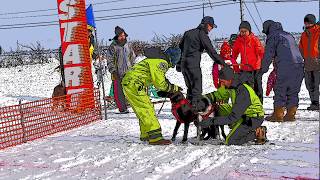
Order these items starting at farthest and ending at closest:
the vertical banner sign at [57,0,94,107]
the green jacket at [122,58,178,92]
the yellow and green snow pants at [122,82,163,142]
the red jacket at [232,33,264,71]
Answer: the vertical banner sign at [57,0,94,107], the red jacket at [232,33,264,71], the yellow and green snow pants at [122,82,163,142], the green jacket at [122,58,178,92]

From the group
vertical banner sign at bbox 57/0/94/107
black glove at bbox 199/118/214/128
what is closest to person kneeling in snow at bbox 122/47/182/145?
black glove at bbox 199/118/214/128

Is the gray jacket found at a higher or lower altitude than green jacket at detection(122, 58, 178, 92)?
higher

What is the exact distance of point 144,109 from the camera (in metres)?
6.73

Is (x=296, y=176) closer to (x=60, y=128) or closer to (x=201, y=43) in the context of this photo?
(x=201, y=43)

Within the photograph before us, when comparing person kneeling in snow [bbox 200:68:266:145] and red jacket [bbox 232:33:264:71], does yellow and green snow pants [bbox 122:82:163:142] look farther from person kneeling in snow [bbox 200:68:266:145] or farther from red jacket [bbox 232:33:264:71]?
red jacket [bbox 232:33:264:71]

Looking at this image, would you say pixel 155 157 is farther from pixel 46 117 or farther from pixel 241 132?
pixel 46 117

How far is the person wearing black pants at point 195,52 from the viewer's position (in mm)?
7453

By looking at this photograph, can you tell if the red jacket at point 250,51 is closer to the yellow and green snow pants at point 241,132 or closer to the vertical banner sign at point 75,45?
the yellow and green snow pants at point 241,132

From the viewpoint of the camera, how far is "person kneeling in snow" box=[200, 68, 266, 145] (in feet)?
20.0

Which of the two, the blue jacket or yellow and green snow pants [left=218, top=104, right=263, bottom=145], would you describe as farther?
the blue jacket

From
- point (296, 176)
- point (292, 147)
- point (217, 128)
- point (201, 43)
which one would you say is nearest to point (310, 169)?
point (296, 176)

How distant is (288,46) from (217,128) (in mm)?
2273

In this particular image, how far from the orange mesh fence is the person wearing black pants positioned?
8.78 ft

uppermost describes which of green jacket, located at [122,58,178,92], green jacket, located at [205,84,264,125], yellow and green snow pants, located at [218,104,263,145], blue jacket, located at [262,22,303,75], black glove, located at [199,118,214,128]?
Result: blue jacket, located at [262,22,303,75]
